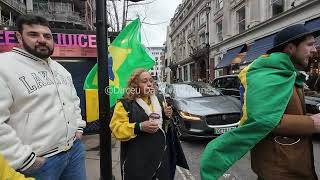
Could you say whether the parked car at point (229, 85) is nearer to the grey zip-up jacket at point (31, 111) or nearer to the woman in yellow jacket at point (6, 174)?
the grey zip-up jacket at point (31, 111)

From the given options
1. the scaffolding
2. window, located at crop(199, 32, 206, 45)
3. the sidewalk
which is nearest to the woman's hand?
the sidewalk

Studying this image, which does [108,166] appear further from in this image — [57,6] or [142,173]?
[57,6]

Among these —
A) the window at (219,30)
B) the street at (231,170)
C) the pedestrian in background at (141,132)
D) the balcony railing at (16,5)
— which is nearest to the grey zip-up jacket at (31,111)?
the pedestrian in background at (141,132)

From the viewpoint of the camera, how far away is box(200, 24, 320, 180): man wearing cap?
5.51 feet

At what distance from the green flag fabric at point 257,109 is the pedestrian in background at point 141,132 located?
92 cm

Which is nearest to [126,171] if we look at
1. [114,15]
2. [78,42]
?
[78,42]

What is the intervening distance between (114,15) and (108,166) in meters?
16.1

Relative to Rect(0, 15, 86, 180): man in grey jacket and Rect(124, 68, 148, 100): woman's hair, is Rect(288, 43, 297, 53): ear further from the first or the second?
Rect(0, 15, 86, 180): man in grey jacket

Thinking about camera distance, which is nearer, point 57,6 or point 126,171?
point 126,171

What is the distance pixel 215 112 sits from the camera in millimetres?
6477

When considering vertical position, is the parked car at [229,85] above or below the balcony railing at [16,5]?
below

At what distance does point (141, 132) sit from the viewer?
2.69 metres

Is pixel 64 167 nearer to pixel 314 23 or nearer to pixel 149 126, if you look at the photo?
pixel 149 126

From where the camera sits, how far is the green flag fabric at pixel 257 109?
1662 mm
